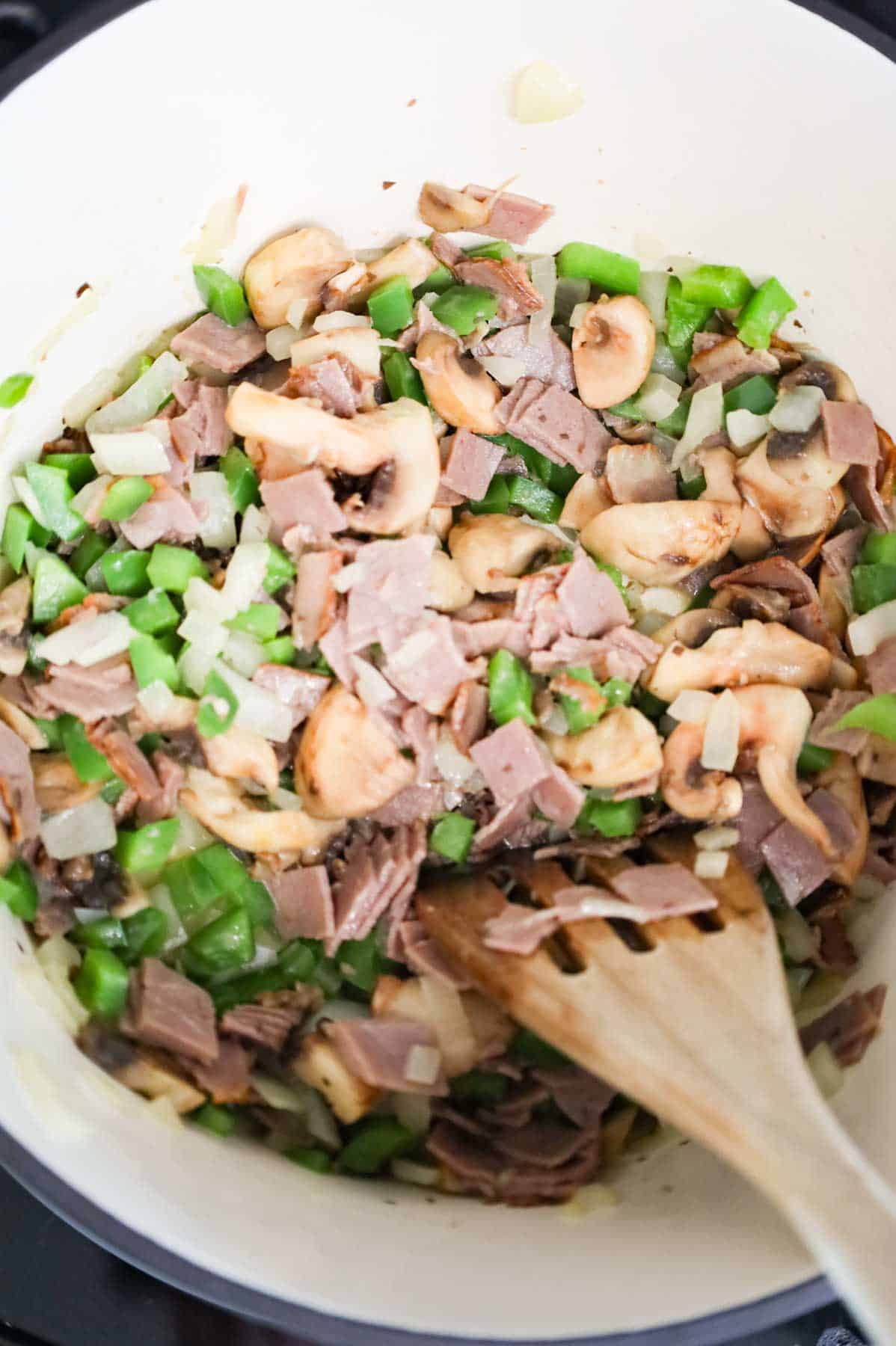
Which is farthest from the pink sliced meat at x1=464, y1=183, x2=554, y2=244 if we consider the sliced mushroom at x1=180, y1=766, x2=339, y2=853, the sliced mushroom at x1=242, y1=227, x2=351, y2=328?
the sliced mushroom at x1=180, y1=766, x2=339, y2=853

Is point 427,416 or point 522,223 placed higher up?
point 522,223

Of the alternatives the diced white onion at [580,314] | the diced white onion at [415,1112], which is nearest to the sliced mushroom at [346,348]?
the diced white onion at [580,314]

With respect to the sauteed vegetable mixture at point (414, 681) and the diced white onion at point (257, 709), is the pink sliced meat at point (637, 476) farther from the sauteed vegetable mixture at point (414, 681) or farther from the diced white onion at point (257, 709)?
the diced white onion at point (257, 709)

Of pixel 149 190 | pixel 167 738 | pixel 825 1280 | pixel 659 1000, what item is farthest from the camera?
pixel 167 738

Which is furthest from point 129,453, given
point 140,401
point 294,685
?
point 294,685

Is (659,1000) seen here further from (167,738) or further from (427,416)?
(427,416)

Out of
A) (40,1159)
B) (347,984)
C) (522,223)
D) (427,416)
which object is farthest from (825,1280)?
(522,223)
